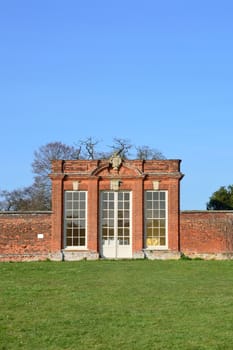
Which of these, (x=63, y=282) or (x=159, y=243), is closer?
(x=63, y=282)

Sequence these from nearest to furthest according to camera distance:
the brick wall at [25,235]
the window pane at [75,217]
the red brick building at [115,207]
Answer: the red brick building at [115,207] < the brick wall at [25,235] < the window pane at [75,217]

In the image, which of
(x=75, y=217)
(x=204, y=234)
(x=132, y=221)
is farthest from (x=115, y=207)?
(x=204, y=234)

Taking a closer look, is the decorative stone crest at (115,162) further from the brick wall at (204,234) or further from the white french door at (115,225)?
the brick wall at (204,234)

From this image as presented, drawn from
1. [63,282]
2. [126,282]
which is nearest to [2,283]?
[63,282]

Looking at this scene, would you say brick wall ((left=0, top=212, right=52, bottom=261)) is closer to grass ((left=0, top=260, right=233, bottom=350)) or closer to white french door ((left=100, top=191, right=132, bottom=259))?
white french door ((left=100, top=191, right=132, bottom=259))

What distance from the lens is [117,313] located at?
1077 centimetres

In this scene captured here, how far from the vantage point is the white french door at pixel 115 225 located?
29.9 metres

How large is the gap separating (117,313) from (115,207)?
19455mm

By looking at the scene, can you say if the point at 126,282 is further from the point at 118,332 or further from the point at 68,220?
the point at 68,220

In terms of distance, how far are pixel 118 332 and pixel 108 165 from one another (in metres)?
21.4

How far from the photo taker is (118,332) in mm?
9039

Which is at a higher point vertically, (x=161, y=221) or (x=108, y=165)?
(x=108, y=165)

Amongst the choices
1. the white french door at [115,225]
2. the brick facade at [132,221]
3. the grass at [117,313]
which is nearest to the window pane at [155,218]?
the brick facade at [132,221]

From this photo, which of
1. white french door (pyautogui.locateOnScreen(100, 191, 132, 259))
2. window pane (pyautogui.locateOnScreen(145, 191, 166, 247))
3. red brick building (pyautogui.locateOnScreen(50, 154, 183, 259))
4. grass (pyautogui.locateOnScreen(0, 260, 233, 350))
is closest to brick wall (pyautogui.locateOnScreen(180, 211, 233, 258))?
red brick building (pyautogui.locateOnScreen(50, 154, 183, 259))
